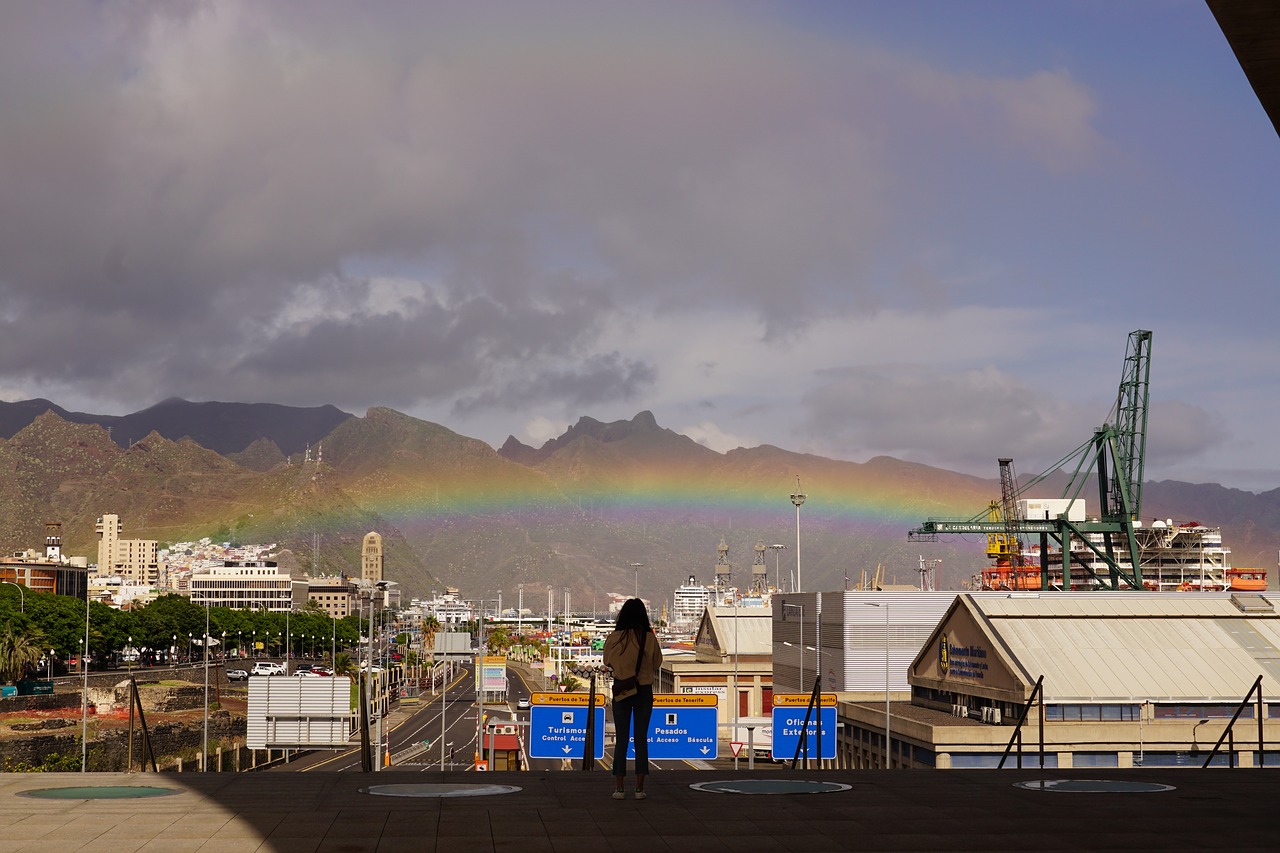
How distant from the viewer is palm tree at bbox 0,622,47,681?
125m

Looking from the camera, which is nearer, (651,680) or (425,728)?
(651,680)

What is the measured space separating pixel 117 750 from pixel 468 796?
293 ft

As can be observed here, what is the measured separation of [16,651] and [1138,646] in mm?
106762

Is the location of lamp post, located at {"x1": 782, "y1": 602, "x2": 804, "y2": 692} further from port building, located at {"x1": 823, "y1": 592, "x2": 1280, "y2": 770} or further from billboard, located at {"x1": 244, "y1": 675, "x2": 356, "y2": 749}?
billboard, located at {"x1": 244, "y1": 675, "x2": 356, "y2": 749}

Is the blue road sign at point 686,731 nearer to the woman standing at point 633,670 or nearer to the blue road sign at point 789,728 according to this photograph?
the blue road sign at point 789,728

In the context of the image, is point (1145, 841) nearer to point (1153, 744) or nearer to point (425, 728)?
point (1153, 744)

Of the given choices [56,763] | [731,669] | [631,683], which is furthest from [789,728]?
[731,669]

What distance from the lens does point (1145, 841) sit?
11484 millimetres

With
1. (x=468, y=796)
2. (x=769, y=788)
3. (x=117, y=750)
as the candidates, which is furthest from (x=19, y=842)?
(x=117, y=750)

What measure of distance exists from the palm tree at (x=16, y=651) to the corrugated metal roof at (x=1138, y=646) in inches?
3866

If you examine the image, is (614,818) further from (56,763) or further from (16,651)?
(16,651)

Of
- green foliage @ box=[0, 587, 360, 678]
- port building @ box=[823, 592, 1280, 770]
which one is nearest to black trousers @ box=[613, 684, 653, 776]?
port building @ box=[823, 592, 1280, 770]

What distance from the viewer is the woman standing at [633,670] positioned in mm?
14891

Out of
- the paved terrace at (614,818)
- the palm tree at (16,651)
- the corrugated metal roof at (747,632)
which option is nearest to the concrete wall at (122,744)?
the palm tree at (16,651)
